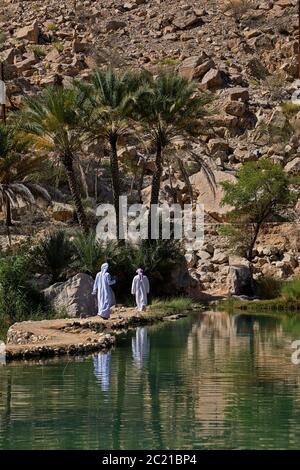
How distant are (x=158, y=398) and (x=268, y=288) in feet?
75.0

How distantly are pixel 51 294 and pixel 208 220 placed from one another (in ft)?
60.6

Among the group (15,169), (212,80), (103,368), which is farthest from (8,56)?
(103,368)

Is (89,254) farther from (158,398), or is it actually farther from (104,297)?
(158,398)

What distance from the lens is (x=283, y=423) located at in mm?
12648

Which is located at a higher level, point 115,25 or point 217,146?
point 115,25

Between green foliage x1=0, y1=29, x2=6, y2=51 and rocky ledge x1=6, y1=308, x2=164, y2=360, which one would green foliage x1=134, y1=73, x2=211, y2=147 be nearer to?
rocky ledge x1=6, y1=308, x2=164, y2=360

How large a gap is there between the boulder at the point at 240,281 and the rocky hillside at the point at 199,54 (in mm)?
7184

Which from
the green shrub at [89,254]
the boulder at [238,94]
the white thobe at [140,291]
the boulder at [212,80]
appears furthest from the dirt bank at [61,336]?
the boulder at [212,80]

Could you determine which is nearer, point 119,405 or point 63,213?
point 119,405

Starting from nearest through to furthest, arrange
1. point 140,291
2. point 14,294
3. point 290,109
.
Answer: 1. point 14,294
2. point 140,291
3. point 290,109

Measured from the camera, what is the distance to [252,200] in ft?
131

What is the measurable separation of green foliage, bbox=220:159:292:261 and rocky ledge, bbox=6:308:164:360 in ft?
44.8

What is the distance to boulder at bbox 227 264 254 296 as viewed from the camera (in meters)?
37.1

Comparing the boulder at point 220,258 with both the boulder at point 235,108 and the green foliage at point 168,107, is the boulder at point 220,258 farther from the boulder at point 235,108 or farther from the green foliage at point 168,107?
the boulder at point 235,108
